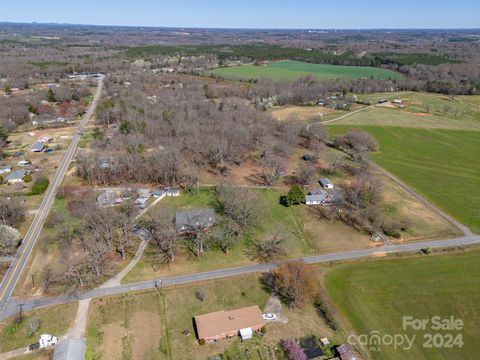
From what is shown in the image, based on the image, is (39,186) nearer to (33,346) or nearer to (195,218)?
(195,218)

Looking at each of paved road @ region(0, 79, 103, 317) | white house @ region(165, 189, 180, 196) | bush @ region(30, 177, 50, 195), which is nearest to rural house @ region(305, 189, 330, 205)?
white house @ region(165, 189, 180, 196)

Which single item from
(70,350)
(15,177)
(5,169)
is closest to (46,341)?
(70,350)

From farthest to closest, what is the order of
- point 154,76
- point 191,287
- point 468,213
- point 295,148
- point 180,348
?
point 154,76 → point 295,148 → point 468,213 → point 191,287 → point 180,348

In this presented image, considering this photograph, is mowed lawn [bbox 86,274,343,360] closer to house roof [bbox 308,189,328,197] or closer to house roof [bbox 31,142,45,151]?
house roof [bbox 308,189,328,197]

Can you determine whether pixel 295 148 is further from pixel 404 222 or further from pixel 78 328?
pixel 78 328

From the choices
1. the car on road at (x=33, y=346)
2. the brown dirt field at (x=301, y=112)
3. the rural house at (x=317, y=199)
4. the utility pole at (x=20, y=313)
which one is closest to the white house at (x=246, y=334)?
the car on road at (x=33, y=346)

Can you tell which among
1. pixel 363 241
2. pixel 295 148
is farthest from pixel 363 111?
pixel 363 241
